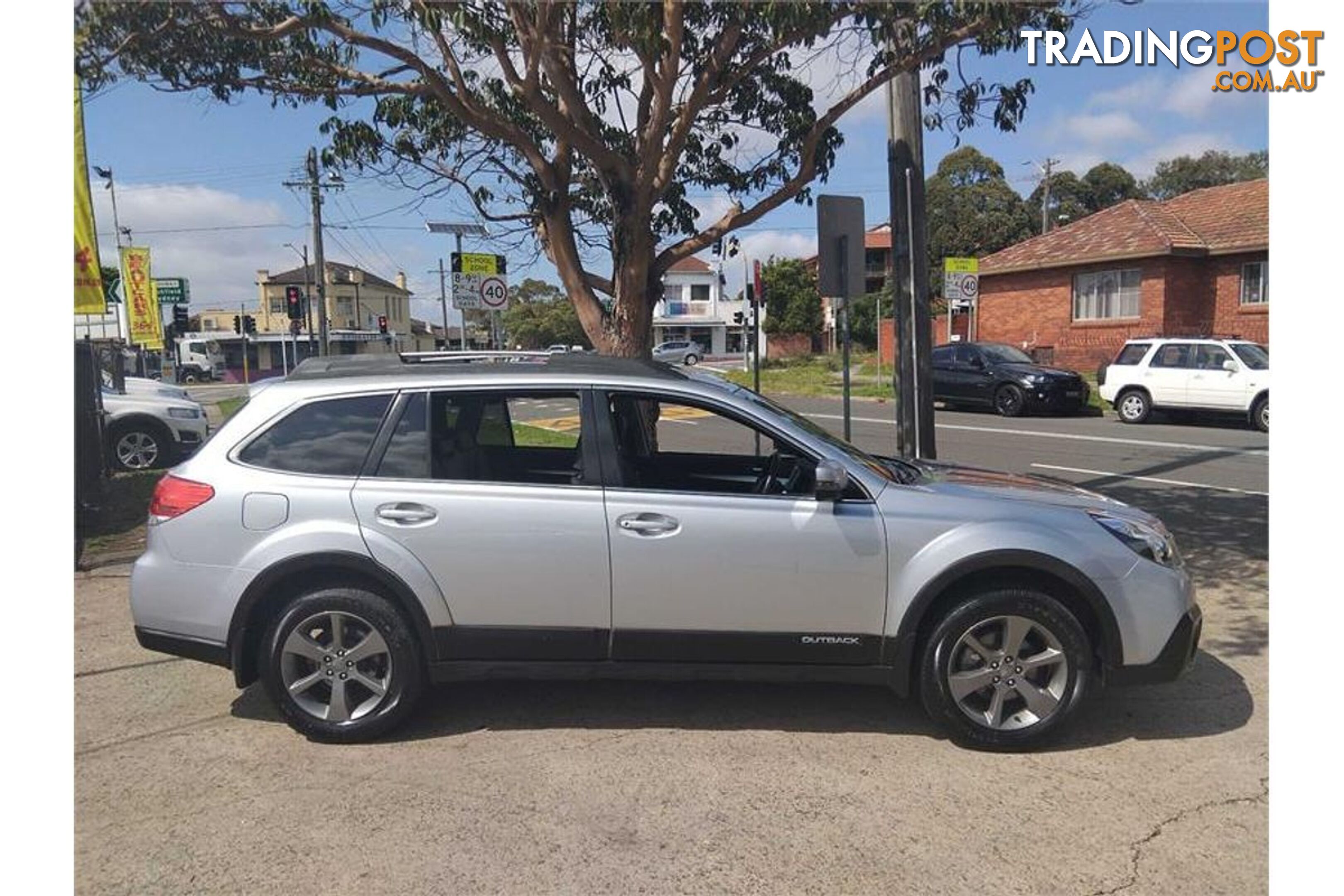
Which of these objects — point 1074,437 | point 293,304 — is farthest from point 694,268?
point 1074,437

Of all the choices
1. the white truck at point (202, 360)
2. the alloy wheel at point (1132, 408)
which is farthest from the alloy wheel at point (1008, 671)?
the white truck at point (202, 360)

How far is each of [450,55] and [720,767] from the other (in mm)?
6127

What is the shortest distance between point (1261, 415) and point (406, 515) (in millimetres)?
16475

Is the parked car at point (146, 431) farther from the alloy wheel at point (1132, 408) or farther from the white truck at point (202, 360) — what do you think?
the white truck at point (202, 360)

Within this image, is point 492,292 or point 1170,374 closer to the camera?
point 492,292

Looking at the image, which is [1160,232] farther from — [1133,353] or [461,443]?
[461,443]

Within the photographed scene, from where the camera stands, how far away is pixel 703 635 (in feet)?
13.1

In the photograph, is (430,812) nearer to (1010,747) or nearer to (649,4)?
(1010,747)

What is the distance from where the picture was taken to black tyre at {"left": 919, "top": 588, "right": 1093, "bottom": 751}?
391 cm

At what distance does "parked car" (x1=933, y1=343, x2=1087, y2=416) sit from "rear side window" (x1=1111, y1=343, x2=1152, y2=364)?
1189 millimetres

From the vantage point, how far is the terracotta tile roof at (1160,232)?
77.5 ft

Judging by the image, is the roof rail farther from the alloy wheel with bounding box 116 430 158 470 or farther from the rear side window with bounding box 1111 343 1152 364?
the rear side window with bounding box 1111 343 1152 364

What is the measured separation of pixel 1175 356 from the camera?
17297mm

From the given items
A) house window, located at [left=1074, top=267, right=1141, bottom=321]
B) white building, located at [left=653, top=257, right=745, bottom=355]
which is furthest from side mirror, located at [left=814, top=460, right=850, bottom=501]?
white building, located at [left=653, top=257, right=745, bottom=355]
